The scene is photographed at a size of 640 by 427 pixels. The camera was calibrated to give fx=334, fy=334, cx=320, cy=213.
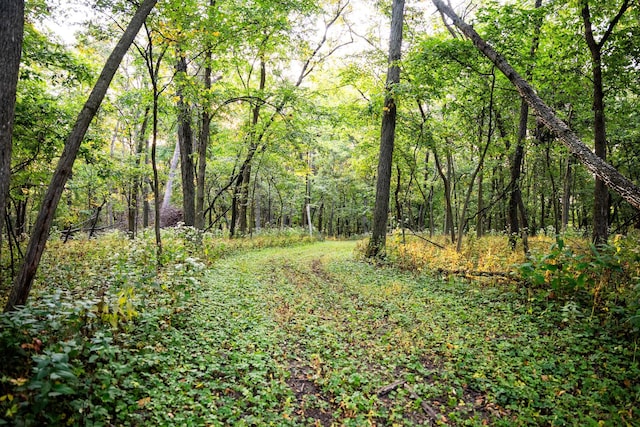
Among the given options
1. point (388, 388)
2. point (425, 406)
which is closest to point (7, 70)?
point (388, 388)

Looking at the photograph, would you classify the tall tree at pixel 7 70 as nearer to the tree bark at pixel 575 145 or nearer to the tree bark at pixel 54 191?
the tree bark at pixel 54 191

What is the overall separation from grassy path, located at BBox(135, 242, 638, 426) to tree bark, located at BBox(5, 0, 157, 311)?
1.63 metres

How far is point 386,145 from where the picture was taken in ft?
39.2

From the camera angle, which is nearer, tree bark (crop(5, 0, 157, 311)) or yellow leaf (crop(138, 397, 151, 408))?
yellow leaf (crop(138, 397, 151, 408))

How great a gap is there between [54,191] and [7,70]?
4.53 ft

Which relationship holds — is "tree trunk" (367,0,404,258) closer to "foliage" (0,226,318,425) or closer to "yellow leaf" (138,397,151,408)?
"foliage" (0,226,318,425)

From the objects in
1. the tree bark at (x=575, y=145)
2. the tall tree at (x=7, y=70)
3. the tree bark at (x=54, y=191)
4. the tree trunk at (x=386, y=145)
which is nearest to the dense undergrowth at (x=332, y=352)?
the tree bark at (x=54, y=191)

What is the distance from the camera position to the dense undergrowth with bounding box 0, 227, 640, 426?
10.3 ft

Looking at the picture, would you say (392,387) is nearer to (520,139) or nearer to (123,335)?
(123,335)

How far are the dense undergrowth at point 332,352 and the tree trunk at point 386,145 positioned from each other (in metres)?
4.39

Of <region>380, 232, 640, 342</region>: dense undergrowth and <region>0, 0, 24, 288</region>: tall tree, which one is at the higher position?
<region>0, 0, 24, 288</region>: tall tree

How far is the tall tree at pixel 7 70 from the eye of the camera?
11.8 feet

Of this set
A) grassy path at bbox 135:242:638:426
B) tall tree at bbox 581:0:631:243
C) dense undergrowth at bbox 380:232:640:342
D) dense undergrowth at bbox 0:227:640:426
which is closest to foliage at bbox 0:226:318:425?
dense undergrowth at bbox 0:227:640:426

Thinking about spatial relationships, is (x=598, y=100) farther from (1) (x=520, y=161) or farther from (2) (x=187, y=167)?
(2) (x=187, y=167)
